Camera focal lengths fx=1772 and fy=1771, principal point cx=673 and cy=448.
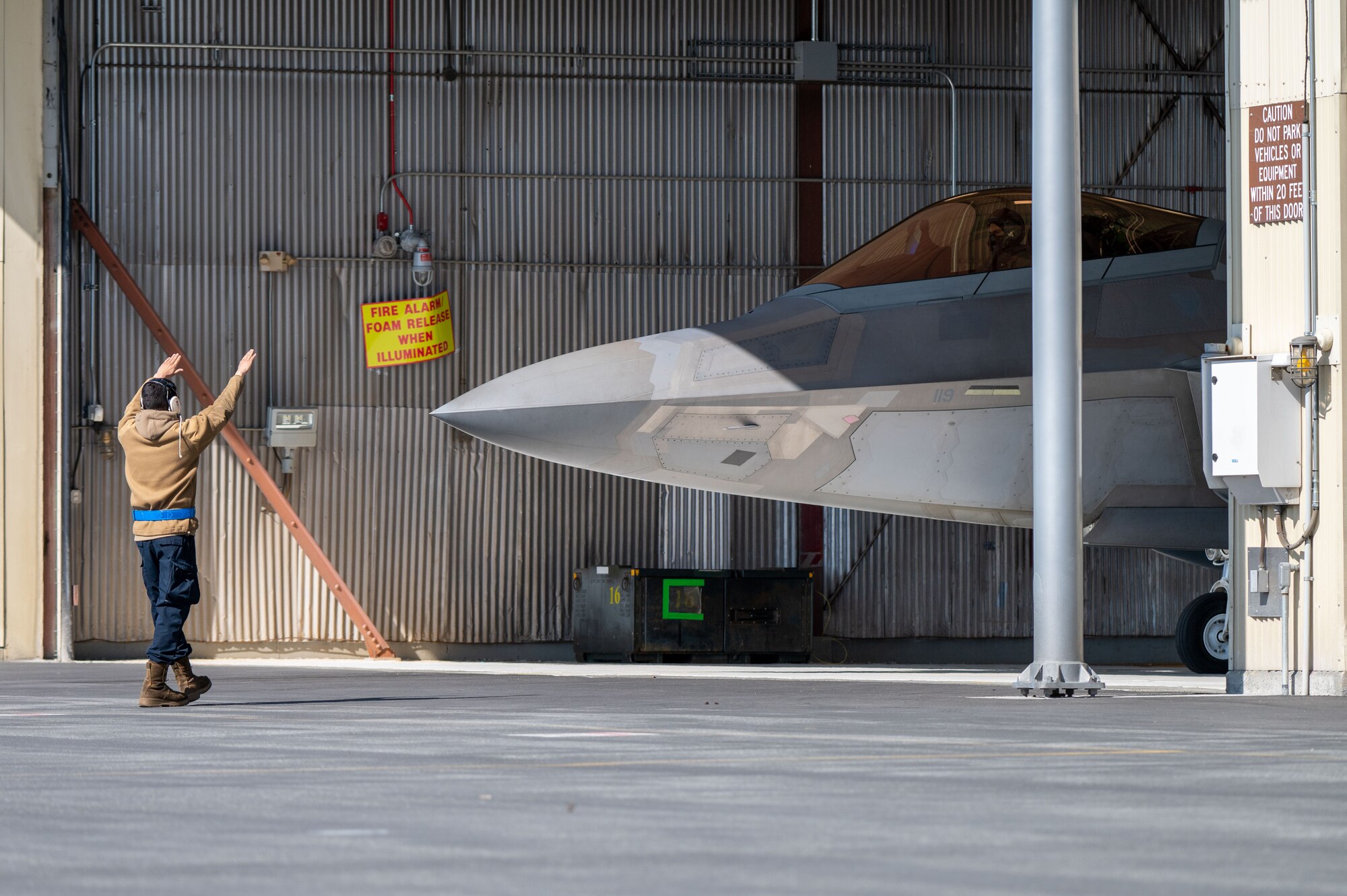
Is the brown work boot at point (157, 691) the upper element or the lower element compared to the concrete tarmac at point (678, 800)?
lower

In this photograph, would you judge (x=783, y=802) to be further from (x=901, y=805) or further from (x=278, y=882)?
(x=278, y=882)

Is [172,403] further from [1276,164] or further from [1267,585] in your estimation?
[1276,164]

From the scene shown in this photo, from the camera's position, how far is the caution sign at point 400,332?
1972cm

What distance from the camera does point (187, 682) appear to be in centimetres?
967

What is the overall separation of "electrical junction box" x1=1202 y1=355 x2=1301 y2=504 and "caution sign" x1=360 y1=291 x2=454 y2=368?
35.5 ft

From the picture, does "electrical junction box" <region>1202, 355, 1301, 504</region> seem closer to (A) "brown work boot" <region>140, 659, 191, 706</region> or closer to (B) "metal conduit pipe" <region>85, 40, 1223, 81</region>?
(A) "brown work boot" <region>140, 659, 191, 706</region>

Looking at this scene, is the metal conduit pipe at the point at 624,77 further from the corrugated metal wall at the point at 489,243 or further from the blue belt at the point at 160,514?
the blue belt at the point at 160,514

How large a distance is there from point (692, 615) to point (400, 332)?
454 centimetres

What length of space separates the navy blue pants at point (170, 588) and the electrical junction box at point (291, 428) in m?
9.52

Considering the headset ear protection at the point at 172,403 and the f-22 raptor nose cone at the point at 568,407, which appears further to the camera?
the f-22 raptor nose cone at the point at 568,407

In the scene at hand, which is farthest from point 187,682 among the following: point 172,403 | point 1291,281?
point 1291,281

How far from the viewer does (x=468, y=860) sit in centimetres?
368

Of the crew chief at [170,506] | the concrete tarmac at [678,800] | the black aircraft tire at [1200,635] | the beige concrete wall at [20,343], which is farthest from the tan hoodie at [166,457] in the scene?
the beige concrete wall at [20,343]

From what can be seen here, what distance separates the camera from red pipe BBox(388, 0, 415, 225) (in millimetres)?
19797
